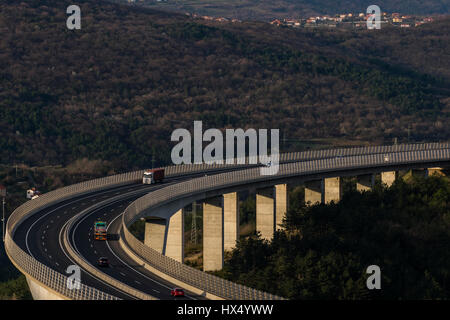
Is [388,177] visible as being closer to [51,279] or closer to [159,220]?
[159,220]

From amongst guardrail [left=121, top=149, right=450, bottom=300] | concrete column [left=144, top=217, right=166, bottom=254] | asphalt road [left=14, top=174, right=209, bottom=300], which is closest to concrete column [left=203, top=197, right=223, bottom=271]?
guardrail [left=121, top=149, right=450, bottom=300]

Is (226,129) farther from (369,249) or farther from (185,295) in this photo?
(185,295)
